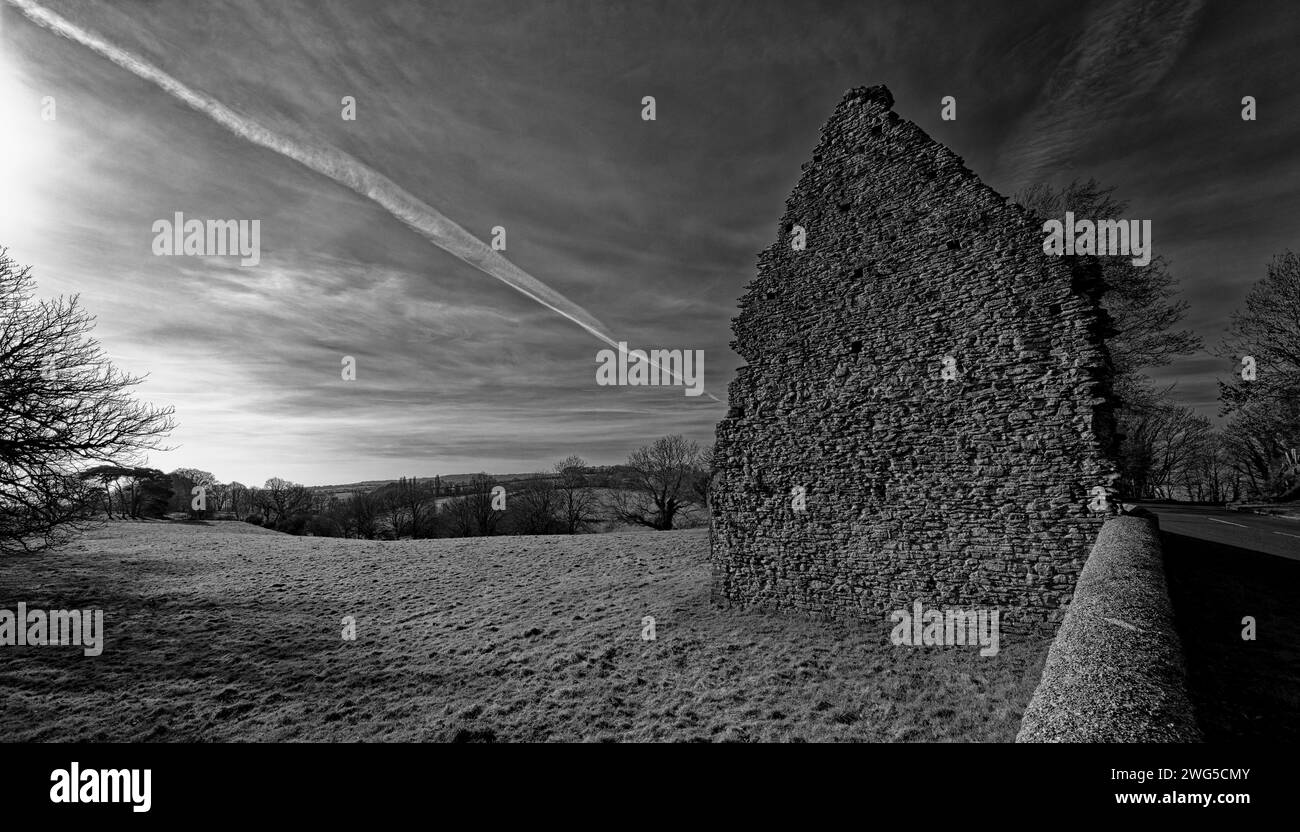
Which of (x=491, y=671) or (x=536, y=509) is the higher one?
(x=491, y=671)

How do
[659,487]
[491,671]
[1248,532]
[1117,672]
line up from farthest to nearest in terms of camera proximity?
[659,487], [1248,532], [491,671], [1117,672]

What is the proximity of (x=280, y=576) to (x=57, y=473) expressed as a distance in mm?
8917

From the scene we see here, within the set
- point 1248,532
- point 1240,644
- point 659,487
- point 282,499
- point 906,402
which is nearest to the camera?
point 1240,644

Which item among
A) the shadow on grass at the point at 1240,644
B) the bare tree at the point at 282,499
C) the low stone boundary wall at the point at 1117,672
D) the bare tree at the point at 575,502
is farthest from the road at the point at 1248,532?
the bare tree at the point at 282,499

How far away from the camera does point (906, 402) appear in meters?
9.45

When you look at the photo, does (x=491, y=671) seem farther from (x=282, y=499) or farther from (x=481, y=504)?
(x=282, y=499)

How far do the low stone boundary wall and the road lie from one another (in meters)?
9.37

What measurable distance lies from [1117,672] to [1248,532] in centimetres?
2196

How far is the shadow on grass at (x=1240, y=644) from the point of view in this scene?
4.50 meters

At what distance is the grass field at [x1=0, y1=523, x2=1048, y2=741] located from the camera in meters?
6.88

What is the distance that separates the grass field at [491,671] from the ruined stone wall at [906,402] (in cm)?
126

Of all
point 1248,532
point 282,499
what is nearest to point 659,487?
point 1248,532

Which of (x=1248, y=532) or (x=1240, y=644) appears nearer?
(x=1240, y=644)
